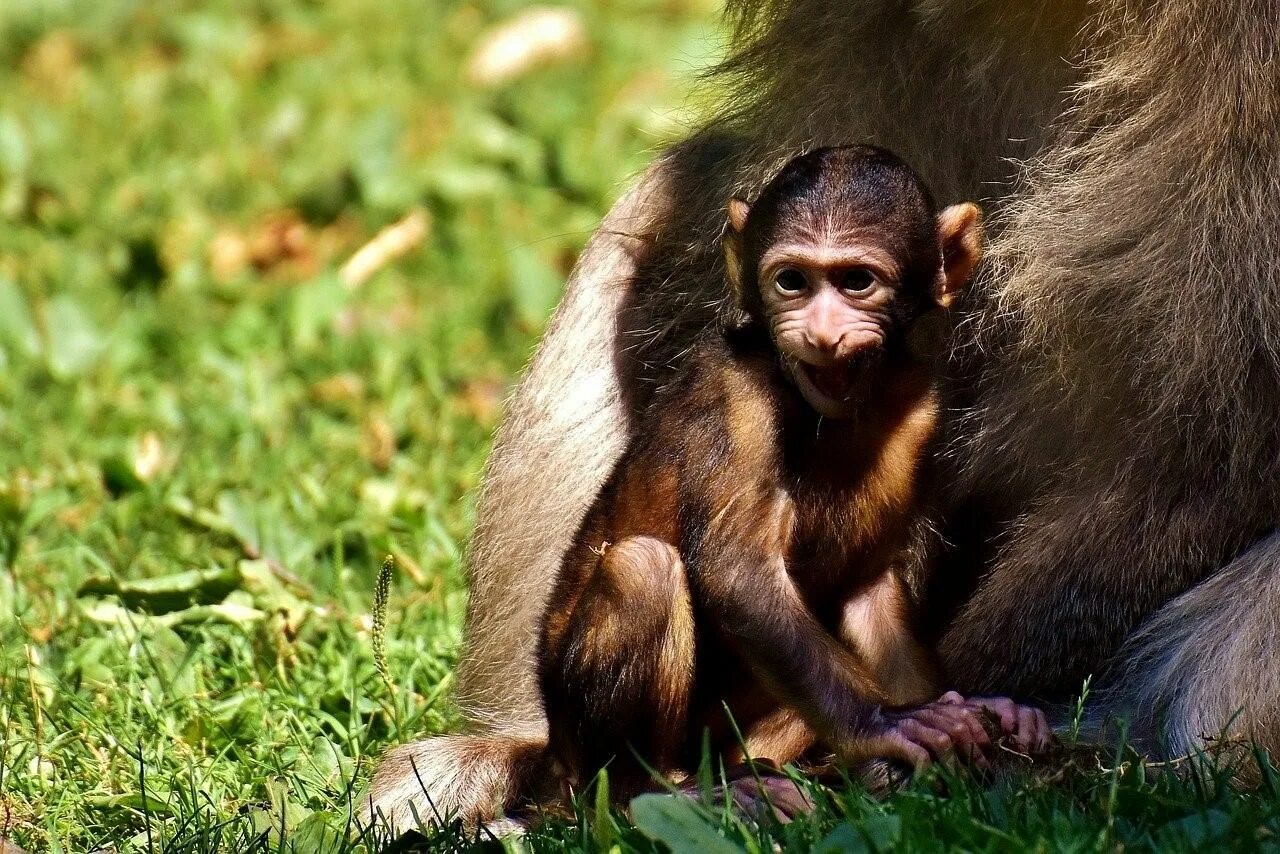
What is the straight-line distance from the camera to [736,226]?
3.77 m

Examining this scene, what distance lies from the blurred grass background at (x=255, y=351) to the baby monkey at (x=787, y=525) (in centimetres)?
61

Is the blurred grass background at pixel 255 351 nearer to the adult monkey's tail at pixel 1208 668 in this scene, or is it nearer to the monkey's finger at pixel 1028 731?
the monkey's finger at pixel 1028 731

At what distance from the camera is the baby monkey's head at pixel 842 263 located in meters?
3.50

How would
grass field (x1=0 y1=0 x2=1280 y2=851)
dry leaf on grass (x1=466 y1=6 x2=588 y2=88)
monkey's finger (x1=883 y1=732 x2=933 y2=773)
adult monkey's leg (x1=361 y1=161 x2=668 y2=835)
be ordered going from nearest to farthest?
monkey's finger (x1=883 y1=732 x2=933 y2=773) → grass field (x1=0 y1=0 x2=1280 y2=851) → adult monkey's leg (x1=361 y1=161 x2=668 y2=835) → dry leaf on grass (x1=466 y1=6 x2=588 y2=88)

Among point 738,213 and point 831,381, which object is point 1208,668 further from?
point 738,213

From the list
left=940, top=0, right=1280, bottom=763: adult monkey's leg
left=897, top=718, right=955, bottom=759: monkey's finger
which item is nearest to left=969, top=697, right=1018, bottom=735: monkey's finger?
left=897, top=718, right=955, bottom=759: monkey's finger

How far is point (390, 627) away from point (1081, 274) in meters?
1.99

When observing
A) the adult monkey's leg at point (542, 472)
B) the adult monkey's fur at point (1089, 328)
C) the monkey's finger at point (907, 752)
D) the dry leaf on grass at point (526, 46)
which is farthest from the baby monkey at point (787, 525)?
the dry leaf on grass at point (526, 46)

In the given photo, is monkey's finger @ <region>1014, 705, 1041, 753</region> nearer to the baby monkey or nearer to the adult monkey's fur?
the baby monkey

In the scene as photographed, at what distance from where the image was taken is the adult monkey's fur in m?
3.54

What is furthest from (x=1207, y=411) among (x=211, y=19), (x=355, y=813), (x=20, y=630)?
(x=211, y=19)

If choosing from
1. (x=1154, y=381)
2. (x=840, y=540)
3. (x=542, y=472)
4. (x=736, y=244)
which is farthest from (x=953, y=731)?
(x=542, y=472)

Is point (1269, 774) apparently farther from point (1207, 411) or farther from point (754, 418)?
point (754, 418)

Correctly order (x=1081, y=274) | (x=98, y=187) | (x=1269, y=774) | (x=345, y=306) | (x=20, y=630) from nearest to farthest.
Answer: (x=1269, y=774) < (x=1081, y=274) < (x=20, y=630) < (x=345, y=306) < (x=98, y=187)
